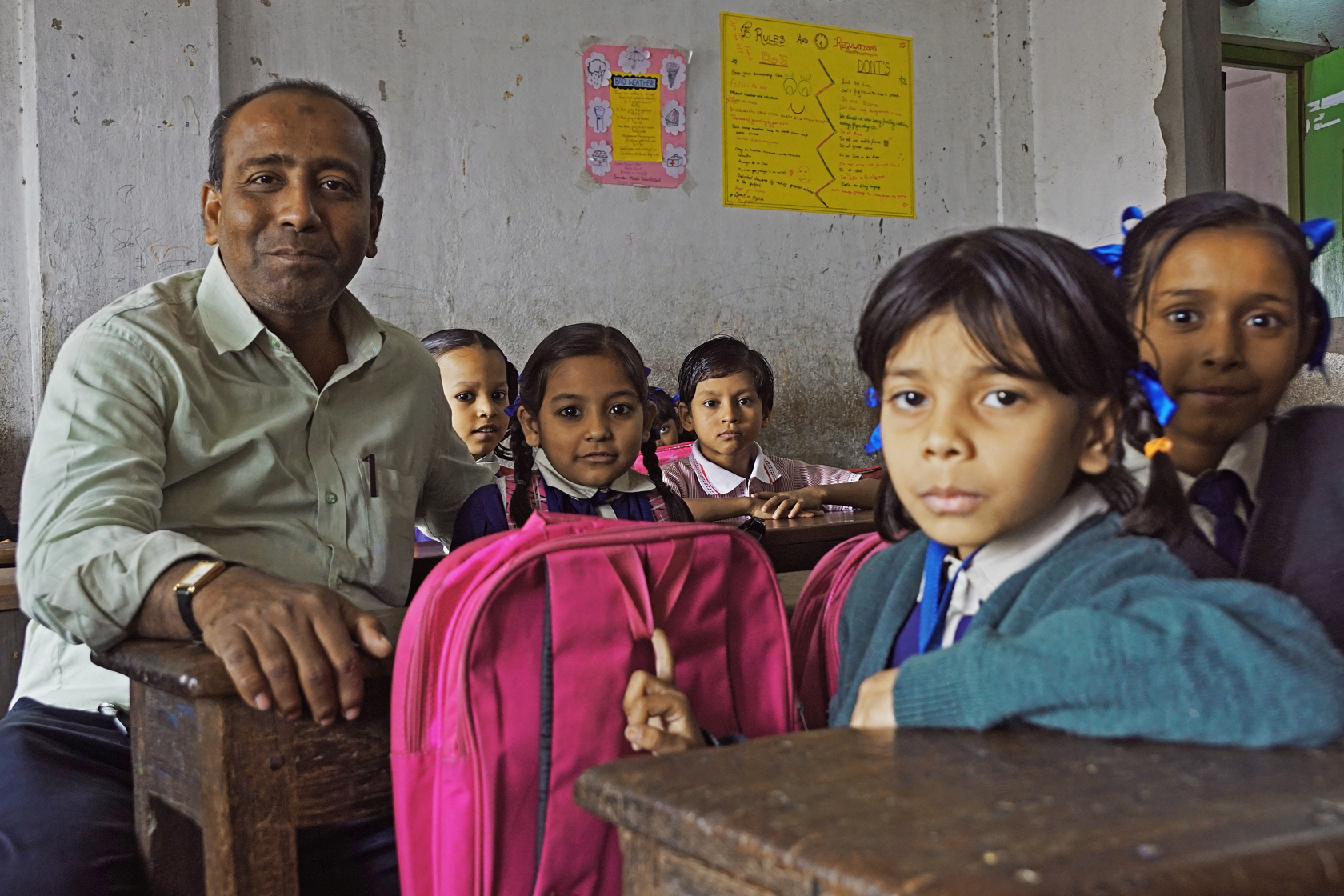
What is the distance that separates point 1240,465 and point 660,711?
2.13 feet

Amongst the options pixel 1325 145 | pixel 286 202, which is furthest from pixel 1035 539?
pixel 1325 145

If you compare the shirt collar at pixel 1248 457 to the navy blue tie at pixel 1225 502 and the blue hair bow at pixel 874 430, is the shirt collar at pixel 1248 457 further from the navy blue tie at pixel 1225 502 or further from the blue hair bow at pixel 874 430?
the blue hair bow at pixel 874 430

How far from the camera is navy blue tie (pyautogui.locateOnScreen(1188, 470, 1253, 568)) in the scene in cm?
114

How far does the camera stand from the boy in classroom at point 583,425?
2.39 meters

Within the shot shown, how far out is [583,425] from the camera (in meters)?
2.40

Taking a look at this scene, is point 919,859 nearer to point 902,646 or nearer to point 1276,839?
point 1276,839

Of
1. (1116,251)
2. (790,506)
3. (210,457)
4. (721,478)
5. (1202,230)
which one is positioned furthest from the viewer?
(721,478)

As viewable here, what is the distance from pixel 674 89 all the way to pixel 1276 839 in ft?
12.9

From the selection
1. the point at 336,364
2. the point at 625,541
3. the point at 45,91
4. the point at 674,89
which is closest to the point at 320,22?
the point at 45,91

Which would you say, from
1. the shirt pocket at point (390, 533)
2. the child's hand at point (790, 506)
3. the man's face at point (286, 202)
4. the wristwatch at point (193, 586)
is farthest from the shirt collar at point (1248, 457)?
the child's hand at point (790, 506)

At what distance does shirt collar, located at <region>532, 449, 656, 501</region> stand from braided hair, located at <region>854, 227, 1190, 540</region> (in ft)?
4.66

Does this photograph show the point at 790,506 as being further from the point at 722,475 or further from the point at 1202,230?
the point at 1202,230

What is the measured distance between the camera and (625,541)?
1247 millimetres

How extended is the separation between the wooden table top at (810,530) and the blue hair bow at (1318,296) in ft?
4.22
